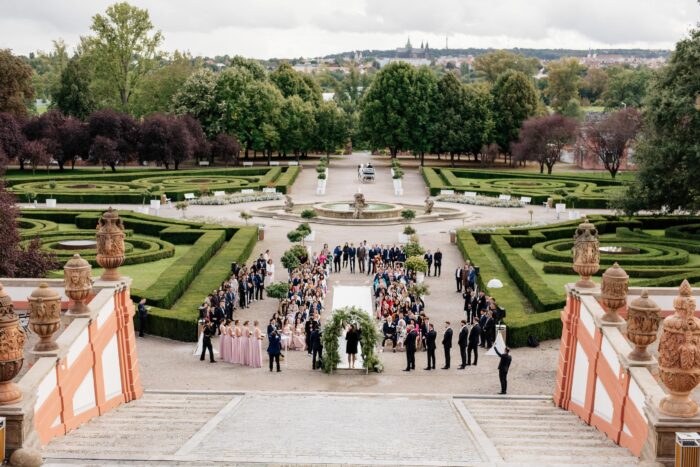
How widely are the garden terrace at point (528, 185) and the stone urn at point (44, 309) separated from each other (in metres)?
40.9

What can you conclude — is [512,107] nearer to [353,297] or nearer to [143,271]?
[353,297]

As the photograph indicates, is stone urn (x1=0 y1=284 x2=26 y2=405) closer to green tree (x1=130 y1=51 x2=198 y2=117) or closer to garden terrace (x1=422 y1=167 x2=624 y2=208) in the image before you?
garden terrace (x1=422 y1=167 x2=624 y2=208)

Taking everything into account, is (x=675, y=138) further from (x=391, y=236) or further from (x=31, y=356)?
(x=31, y=356)

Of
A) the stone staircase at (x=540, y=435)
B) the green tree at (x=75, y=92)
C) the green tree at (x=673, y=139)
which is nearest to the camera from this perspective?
the stone staircase at (x=540, y=435)

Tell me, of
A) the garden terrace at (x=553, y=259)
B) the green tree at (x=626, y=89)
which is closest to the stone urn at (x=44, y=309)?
the garden terrace at (x=553, y=259)

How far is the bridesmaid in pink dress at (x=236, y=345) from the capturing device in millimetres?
20984

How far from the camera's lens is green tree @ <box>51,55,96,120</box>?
81.5 meters

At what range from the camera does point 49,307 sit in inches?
467

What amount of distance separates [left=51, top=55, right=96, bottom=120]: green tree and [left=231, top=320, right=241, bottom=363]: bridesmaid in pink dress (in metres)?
66.1

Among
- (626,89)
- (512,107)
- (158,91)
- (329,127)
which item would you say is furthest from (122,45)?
(626,89)

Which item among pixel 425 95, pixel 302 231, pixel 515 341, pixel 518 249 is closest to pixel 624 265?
pixel 518 249

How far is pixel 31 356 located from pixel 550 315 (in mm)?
14954

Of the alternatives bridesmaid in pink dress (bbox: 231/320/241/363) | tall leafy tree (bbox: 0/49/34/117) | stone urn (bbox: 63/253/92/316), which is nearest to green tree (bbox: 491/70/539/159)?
tall leafy tree (bbox: 0/49/34/117)

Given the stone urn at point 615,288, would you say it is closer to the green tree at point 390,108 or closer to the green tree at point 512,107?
the green tree at point 390,108
